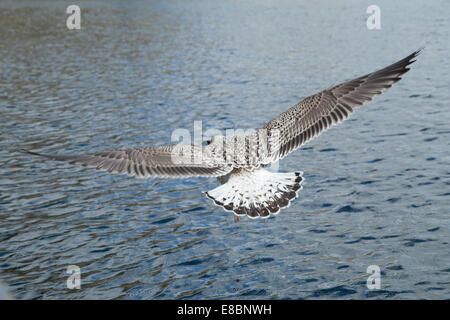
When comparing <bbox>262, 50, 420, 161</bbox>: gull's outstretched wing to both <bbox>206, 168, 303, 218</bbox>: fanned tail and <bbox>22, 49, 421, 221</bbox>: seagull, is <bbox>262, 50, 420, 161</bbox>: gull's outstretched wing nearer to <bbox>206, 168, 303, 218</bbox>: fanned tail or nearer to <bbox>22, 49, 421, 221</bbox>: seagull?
<bbox>22, 49, 421, 221</bbox>: seagull

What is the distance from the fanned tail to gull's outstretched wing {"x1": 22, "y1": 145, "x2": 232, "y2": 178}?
0.25 metres

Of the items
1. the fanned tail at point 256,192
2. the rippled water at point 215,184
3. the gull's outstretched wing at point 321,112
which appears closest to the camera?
the fanned tail at point 256,192

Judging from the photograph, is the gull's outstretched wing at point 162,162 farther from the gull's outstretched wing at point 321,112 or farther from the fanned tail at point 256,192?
the gull's outstretched wing at point 321,112

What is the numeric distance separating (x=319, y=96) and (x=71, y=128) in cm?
978

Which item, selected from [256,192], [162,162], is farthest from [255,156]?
[162,162]

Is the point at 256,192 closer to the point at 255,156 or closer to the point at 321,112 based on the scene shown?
the point at 255,156

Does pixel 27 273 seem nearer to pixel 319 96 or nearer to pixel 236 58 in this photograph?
pixel 319 96

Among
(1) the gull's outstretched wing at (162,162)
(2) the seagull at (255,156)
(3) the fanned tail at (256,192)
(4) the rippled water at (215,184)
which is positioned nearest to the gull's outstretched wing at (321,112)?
(2) the seagull at (255,156)

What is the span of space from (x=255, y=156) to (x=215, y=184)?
3568 millimetres

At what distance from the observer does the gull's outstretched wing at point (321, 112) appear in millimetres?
8289

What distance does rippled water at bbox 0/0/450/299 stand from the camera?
315 inches

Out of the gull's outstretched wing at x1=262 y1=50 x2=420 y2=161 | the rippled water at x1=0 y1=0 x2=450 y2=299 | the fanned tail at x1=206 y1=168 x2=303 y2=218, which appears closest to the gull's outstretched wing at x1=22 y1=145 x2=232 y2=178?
the fanned tail at x1=206 y1=168 x2=303 y2=218

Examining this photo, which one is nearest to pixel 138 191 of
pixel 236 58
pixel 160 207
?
pixel 160 207

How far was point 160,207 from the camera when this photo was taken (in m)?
10.8
